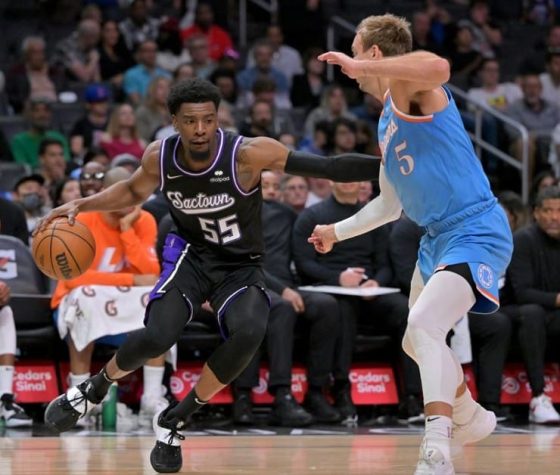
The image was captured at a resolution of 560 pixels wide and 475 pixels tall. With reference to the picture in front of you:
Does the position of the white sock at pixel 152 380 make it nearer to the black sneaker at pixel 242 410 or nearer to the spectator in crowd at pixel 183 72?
the black sneaker at pixel 242 410

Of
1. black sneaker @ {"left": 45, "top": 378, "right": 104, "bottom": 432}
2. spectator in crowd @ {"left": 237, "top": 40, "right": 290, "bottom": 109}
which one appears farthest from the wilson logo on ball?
spectator in crowd @ {"left": 237, "top": 40, "right": 290, "bottom": 109}

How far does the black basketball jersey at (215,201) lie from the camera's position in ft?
20.2

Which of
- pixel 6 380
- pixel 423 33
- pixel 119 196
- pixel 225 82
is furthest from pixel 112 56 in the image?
pixel 119 196

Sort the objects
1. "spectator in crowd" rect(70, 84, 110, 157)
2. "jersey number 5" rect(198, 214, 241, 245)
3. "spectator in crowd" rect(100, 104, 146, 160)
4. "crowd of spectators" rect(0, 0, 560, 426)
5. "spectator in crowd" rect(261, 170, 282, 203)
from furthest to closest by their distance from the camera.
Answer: "spectator in crowd" rect(70, 84, 110, 157)
"spectator in crowd" rect(100, 104, 146, 160)
"spectator in crowd" rect(261, 170, 282, 203)
"crowd of spectators" rect(0, 0, 560, 426)
"jersey number 5" rect(198, 214, 241, 245)

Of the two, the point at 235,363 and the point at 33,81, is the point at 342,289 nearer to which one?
the point at 235,363

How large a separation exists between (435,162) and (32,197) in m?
5.34

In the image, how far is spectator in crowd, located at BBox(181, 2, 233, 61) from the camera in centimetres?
1440

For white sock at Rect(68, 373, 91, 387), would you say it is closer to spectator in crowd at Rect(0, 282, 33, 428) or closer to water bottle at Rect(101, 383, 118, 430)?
water bottle at Rect(101, 383, 118, 430)

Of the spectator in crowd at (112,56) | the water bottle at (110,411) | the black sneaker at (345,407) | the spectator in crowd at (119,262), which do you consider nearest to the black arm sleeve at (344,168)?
the spectator in crowd at (119,262)

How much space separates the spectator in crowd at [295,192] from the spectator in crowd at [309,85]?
3700 mm

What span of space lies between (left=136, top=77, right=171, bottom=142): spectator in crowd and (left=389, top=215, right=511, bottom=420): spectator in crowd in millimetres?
3481

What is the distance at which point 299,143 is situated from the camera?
12750mm

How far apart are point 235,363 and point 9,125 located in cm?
701

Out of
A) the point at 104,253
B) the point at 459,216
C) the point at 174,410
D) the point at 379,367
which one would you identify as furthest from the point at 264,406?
the point at 459,216
